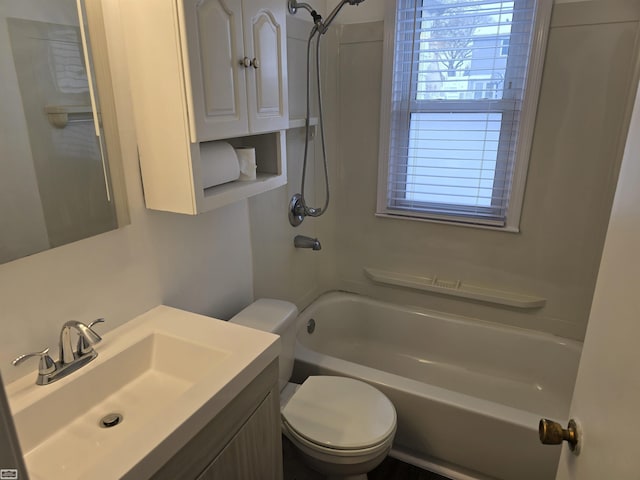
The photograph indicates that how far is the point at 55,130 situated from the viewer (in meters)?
1.02

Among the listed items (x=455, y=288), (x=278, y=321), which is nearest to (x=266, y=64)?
(x=278, y=321)

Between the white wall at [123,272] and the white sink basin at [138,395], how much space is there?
84mm

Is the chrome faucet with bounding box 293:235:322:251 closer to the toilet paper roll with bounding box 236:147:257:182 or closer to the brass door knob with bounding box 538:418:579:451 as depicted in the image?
the toilet paper roll with bounding box 236:147:257:182

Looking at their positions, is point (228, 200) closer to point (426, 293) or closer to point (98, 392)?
point (98, 392)

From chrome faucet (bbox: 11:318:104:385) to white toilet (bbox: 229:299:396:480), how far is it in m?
0.58

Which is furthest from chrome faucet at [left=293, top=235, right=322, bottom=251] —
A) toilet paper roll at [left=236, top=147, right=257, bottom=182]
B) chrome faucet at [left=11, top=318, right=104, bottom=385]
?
chrome faucet at [left=11, top=318, right=104, bottom=385]

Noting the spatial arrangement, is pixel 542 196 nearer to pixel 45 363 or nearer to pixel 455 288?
pixel 455 288

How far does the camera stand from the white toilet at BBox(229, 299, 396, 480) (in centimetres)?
145

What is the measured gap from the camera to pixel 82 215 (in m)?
1.10

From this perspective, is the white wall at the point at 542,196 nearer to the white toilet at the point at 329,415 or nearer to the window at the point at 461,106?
the window at the point at 461,106

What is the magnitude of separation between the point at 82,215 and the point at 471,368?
6.74 ft

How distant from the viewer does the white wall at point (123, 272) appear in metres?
1.00

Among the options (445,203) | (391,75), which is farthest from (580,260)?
(391,75)

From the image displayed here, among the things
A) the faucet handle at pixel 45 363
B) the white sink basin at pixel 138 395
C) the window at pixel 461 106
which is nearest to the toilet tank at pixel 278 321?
the white sink basin at pixel 138 395
